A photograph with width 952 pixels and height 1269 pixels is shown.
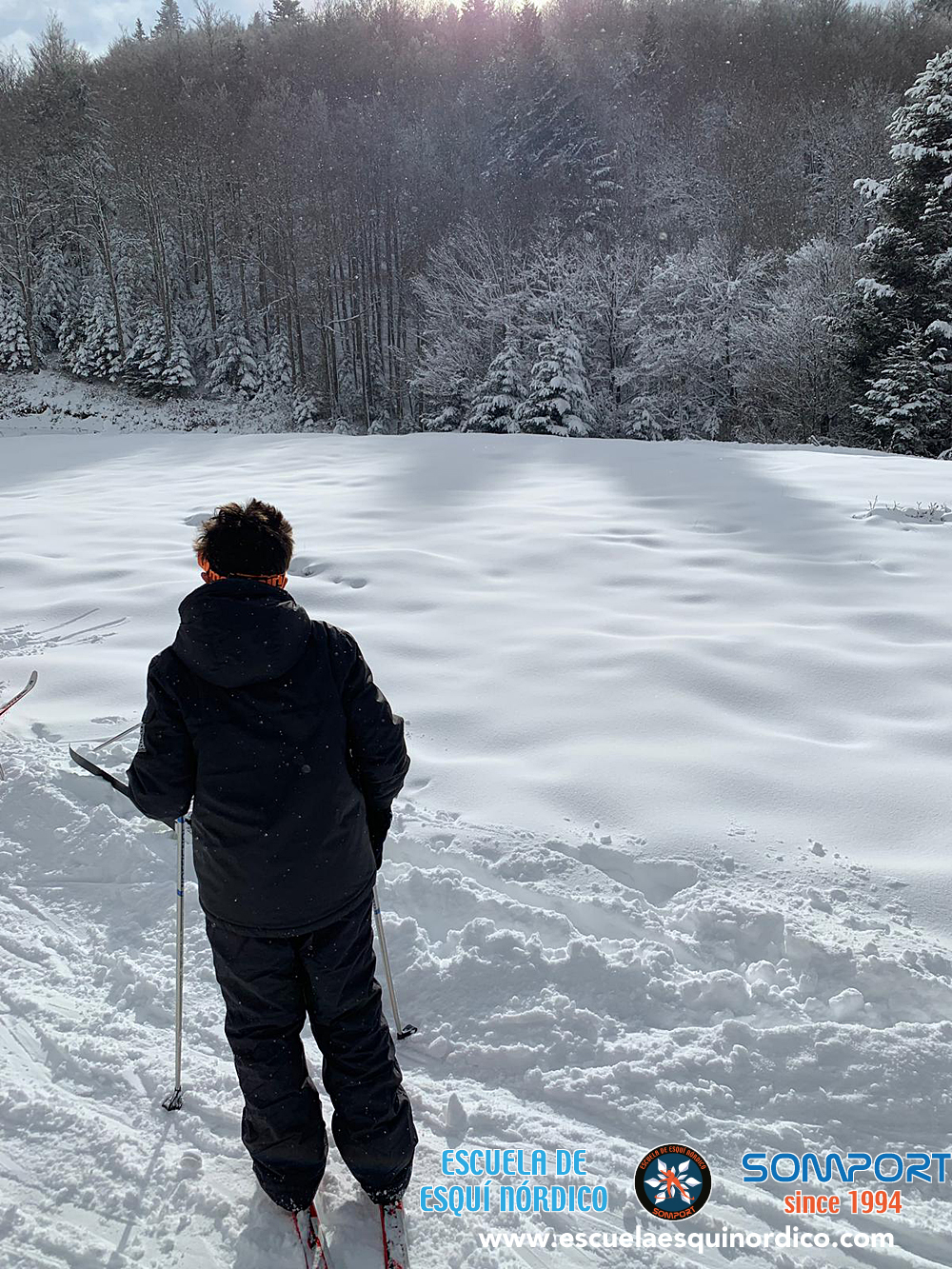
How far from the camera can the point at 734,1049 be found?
229cm

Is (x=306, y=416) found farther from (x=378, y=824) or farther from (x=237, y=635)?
(x=237, y=635)

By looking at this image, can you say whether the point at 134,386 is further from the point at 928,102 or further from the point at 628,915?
the point at 628,915

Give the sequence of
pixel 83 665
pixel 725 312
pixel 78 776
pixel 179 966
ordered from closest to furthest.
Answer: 1. pixel 179 966
2. pixel 78 776
3. pixel 83 665
4. pixel 725 312

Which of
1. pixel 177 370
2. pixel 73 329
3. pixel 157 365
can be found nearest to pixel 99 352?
pixel 73 329

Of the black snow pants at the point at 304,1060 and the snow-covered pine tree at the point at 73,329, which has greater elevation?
the snow-covered pine tree at the point at 73,329

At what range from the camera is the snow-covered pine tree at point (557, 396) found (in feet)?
62.0

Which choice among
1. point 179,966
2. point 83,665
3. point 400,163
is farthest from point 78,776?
point 400,163

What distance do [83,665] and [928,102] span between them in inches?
713

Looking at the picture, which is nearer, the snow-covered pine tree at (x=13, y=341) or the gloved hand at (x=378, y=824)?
the gloved hand at (x=378, y=824)

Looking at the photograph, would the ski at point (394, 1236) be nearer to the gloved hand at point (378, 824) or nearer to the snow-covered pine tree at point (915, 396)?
the gloved hand at point (378, 824)

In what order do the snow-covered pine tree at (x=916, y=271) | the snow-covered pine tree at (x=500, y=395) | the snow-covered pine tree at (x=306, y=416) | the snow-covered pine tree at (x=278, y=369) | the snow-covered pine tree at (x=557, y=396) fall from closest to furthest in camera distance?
the snow-covered pine tree at (x=916, y=271)
the snow-covered pine tree at (x=557, y=396)
the snow-covered pine tree at (x=500, y=395)
the snow-covered pine tree at (x=306, y=416)
the snow-covered pine tree at (x=278, y=369)

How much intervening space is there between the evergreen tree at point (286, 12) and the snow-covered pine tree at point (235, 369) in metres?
20.6

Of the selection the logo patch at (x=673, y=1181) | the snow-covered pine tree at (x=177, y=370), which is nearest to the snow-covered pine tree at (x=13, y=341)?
the snow-covered pine tree at (x=177, y=370)

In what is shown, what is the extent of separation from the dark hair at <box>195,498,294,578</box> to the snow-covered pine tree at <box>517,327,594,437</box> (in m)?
17.7
